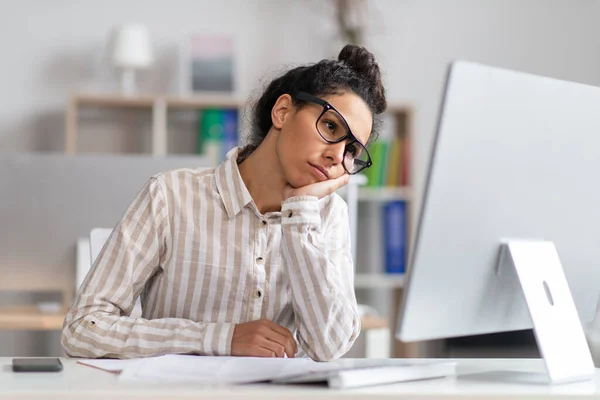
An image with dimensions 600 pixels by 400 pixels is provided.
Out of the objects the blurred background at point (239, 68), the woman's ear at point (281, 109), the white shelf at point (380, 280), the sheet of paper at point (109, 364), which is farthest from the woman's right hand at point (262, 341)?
the white shelf at point (380, 280)

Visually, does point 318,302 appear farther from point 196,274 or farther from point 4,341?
point 4,341

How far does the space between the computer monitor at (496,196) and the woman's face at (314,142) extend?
1.19ft

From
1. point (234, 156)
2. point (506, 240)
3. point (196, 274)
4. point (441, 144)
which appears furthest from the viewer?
point (234, 156)

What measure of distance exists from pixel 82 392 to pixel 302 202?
509mm

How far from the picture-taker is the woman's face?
1.35 metres

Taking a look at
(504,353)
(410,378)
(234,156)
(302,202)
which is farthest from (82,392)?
(504,353)

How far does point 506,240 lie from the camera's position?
1038mm

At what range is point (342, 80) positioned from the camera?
1413 mm

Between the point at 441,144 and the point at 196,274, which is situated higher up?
the point at 441,144

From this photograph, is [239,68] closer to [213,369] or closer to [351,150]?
[351,150]

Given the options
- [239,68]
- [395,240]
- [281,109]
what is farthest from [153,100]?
[281,109]

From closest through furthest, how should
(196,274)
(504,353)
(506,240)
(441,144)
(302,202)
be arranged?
1. (441,144)
2. (506,240)
3. (302,202)
4. (196,274)
5. (504,353)

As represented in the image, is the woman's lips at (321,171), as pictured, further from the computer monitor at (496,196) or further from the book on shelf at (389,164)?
the book on shelf at (389,164)

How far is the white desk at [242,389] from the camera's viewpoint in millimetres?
815
